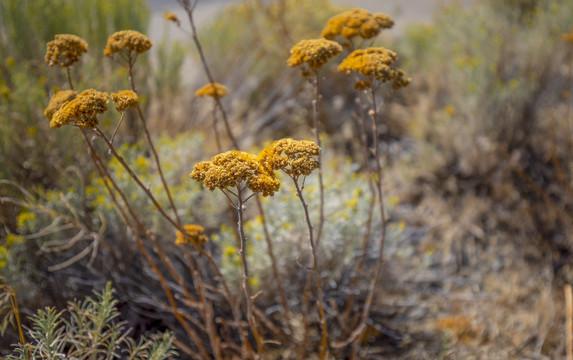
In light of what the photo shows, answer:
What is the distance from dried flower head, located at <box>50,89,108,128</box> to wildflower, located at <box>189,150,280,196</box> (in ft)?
1.22

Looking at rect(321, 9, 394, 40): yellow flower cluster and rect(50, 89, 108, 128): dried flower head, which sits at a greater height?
rect(321, 9, 394, 40): yellow flower cluster

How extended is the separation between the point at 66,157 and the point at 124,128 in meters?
0.75

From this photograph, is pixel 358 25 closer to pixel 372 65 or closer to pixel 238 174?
pixel 372 65

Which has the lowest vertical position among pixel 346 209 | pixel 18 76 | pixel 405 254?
pixel 405 254

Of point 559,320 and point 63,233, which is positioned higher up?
point 63,233

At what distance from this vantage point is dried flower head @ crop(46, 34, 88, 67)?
166 centimetres

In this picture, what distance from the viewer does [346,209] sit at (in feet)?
9.01

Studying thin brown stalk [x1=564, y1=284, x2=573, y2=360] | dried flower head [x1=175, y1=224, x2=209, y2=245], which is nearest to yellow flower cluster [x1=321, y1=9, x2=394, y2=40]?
dried flower head [x1=175, y1=224, x2=209, y2=245]

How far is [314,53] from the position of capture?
1.52 meters

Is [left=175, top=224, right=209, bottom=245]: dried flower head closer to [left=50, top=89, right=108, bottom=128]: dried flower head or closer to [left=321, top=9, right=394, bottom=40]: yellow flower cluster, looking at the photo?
[left=50, top=89, right=108, bottom=128]: dried flower head

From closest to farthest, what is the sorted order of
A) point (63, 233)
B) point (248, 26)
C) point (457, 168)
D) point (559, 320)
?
point (63, 233), point (559, 320), point (457, 168), point (248, 26)

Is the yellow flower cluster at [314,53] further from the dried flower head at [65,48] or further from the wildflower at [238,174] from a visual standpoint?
the dried flower head at [65,48]

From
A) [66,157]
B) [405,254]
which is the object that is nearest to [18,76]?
[66,157]

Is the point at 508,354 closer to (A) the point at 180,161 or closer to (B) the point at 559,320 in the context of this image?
(B) the point at 559,320
